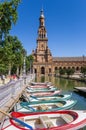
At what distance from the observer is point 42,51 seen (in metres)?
160

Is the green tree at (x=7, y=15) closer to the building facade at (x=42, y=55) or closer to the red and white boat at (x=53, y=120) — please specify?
the red and white boat at (x=53, y=120)

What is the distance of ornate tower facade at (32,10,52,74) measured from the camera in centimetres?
15712

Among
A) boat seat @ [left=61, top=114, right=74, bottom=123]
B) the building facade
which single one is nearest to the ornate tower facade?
the building facade

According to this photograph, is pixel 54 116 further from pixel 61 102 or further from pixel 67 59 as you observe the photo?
Answer: pixel 67 59

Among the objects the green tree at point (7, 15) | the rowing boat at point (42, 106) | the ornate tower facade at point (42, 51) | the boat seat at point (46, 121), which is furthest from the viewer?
the ornate tower facade at point (42, 51)

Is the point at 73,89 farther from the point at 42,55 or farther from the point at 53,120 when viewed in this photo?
the point at 42,55

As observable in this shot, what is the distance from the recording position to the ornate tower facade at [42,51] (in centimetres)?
15712

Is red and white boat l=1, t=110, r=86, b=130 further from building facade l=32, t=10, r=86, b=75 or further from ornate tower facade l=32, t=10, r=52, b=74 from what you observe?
ornate tower facade l=32, t=10, r=52, b=74

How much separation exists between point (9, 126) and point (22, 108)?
9150 millimetres

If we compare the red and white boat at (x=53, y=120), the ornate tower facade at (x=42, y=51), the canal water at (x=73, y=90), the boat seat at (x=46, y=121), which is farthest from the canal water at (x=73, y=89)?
the ornate tower facade at (x=42, y=51)

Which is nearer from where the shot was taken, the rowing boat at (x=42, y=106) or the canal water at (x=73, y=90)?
the rowing boat at (x=42, y=106)

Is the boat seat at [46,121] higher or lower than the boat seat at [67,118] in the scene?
lower

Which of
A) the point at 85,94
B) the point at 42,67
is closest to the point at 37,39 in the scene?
the point at 42,67

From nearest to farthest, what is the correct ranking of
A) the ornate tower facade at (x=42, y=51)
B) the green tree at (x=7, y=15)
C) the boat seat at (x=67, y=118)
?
the boat seat at (x=67, y=118) < the green tree at (x=7, y=15) < the ornate tower facade at (x=42, y=51)
